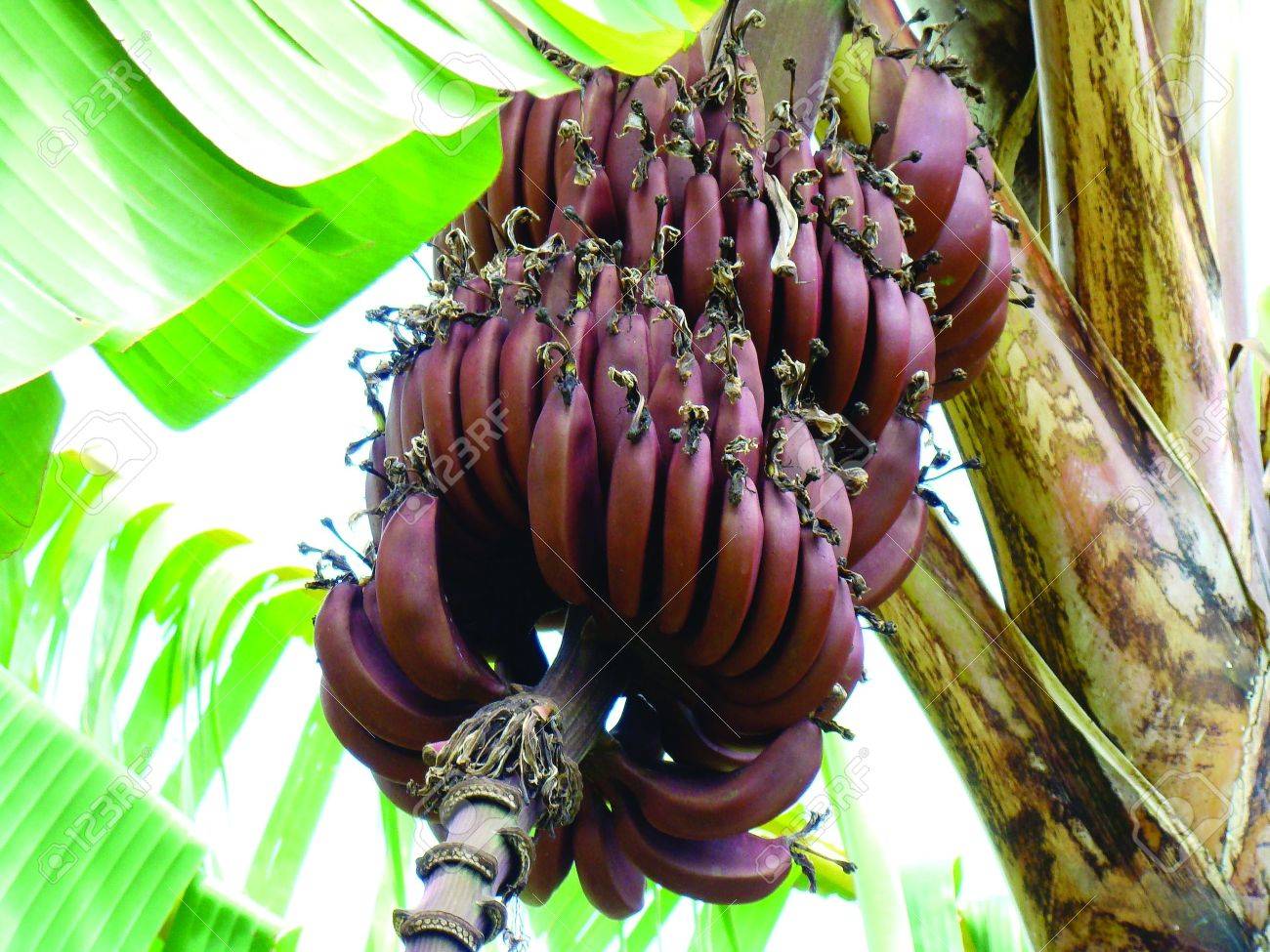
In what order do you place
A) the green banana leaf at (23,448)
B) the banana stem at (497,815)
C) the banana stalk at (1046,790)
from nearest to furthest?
the banana stem at (497,815)
the green banana leaf at (23,448)
the banana stalk at (1046,790)

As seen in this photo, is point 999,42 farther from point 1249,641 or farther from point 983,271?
point 1249,641

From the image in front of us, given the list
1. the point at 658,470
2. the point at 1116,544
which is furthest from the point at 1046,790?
the point at 658,470

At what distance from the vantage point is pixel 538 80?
0.95 metres

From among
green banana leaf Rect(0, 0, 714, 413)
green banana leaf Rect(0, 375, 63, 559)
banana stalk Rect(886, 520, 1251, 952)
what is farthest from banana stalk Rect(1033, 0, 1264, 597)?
green banana leaf Rect(0, 375, 63, 559)

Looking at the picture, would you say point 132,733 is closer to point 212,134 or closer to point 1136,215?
point 212,134

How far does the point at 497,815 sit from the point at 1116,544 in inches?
38.9

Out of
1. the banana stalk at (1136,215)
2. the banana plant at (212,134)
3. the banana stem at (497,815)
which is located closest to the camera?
the banana stem at (497,815)

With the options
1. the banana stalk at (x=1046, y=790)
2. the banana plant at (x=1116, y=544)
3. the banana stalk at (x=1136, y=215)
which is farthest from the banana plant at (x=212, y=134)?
the banana stalk at (x=1136, y=215)

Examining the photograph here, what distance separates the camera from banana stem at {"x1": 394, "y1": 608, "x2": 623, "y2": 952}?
728 mm

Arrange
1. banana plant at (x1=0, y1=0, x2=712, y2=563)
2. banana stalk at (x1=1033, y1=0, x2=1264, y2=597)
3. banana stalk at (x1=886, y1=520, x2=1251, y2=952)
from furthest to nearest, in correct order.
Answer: banana stalk at (x1=1033, y1=0, x2=1264, y2=597) < banana stalk at (x1=886, y1=520, x2=1251, y2=952) < banana plant at (x1=0, y1=0, x2=712, y2=563)

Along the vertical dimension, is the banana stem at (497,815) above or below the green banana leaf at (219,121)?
below

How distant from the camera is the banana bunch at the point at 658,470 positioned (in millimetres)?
961

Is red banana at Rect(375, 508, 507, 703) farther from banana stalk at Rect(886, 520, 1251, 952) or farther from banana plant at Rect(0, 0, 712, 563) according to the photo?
banana stalk at Rect(886, 520, 1251, 952)

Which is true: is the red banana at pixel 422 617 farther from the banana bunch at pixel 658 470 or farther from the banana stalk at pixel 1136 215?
the banana stalk at pixel 1136 215
